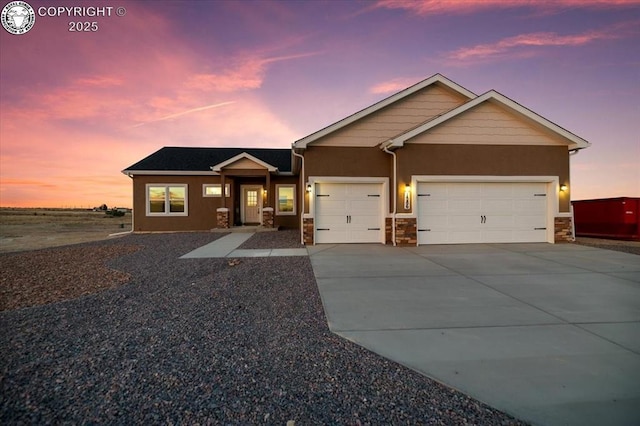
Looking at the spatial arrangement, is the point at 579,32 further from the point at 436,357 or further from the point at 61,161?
the point at 61,161

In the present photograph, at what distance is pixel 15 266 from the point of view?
6832mm

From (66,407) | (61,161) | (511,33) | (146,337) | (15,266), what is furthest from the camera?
(61,161)

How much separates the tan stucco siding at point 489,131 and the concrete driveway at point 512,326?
4.72 metres

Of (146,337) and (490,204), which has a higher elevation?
(490,204)

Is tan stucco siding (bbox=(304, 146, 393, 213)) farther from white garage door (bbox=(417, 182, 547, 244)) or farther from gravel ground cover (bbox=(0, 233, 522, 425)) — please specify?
gravel ground cover (bbox=(0, 233, 522, 425))

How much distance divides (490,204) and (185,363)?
34.3 feet

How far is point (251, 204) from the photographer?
16.7 m

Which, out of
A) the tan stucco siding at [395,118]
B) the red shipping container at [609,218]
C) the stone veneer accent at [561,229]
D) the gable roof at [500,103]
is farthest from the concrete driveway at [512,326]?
the red shipping container at [609,218]

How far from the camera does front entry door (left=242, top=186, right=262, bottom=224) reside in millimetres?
16547

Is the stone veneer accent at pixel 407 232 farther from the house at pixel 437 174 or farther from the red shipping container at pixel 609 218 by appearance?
the red shipping container at pixel 609 218

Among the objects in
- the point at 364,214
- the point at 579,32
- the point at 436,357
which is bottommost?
the point at 436,357

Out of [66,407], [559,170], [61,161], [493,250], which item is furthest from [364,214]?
[61,161]

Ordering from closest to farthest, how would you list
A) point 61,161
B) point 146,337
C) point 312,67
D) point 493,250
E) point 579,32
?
point 146,337
point 493,250
point 579,32
point 312,67
point 61,161

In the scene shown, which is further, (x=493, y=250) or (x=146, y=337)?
(x=493, y=250)
